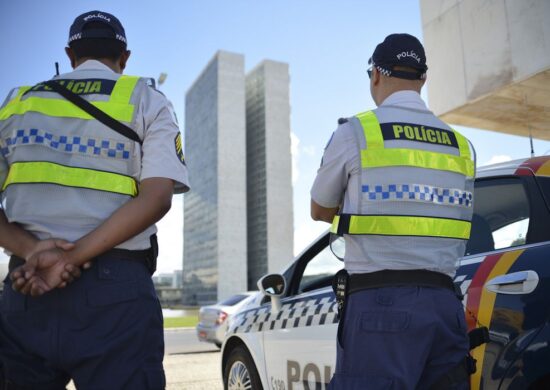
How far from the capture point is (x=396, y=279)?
1.88m

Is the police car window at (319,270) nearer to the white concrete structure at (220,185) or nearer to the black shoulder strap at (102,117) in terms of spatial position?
the black shoulder strap at (102,117)

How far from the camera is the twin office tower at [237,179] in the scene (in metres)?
87.5

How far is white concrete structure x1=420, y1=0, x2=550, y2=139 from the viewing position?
1130 centimetres

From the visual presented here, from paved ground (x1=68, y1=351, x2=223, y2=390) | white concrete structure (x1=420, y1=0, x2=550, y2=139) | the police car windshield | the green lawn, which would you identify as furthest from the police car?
the green lawn

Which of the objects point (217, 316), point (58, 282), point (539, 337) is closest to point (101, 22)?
point (58, 282)

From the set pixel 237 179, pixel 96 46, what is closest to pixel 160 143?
pixel 96 46

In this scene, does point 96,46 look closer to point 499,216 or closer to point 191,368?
point 499,216

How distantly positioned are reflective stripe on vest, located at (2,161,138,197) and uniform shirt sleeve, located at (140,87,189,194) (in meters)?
0.09

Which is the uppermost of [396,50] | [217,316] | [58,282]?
[396,50]

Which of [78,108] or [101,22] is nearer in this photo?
[78,108]

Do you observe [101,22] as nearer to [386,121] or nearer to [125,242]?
[125,242]

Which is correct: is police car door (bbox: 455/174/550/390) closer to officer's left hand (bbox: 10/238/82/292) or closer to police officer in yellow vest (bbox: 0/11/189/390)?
police officer in yellow vest (bbox: 0/11/189/390)

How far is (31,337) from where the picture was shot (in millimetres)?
1638

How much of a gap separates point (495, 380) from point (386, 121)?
44.9 inches
